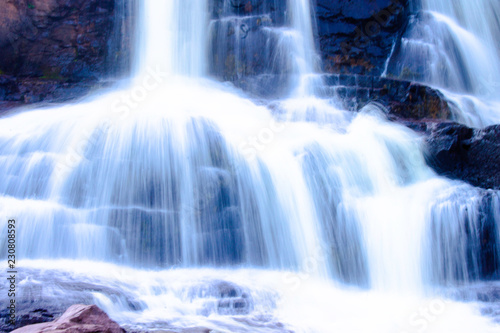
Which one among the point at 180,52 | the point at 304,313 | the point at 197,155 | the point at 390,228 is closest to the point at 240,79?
the point at 180,52

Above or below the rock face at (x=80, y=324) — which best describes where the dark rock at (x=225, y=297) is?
below

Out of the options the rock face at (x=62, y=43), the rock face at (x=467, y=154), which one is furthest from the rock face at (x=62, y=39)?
the rock face at (x=467, y=154)

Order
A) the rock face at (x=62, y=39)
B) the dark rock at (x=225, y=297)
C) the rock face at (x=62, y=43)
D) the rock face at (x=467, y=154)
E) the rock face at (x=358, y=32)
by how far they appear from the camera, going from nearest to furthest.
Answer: the dark rock at (x=225, y=297), the rock face at (x=467, y=154), the rock face at (x=62, y=43), the rock face at (x=62, y=39), the rock face at (x=358, y=32)

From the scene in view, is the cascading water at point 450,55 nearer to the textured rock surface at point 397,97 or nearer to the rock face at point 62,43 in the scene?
the textured rock surface at point 397,97

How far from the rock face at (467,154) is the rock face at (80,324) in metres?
6.37

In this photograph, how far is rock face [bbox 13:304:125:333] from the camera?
3.84 meters

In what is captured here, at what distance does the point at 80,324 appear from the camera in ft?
13.1

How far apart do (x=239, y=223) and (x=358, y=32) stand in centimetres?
814

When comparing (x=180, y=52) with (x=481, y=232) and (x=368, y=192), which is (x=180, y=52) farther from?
(x=481, y=232)

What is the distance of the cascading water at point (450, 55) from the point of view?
1262 centimetres

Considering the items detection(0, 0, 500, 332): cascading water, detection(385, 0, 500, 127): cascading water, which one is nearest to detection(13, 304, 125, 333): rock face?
detection(0, 0, 500, 332): cascading water

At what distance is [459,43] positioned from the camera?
13344 millimetres

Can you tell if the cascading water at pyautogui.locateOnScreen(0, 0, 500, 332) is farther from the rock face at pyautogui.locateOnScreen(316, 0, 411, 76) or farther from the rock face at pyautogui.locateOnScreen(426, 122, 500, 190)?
the rock face at pyautogui.locateOnScreen(316, 0, 411, 76)

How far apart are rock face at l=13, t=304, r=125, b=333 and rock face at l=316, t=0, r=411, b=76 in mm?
Answer: 10248
